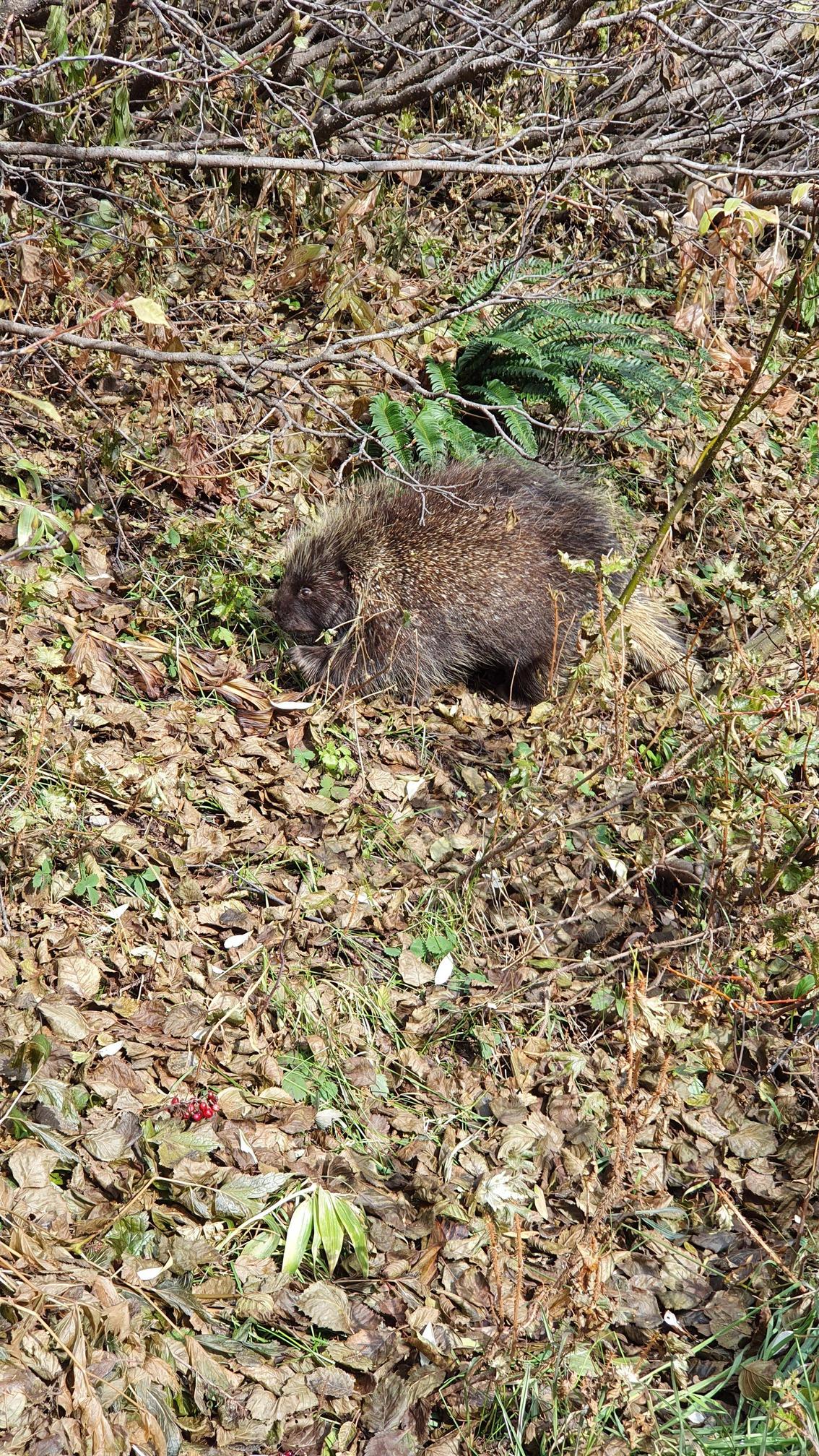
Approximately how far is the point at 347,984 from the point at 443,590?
1.97 metres

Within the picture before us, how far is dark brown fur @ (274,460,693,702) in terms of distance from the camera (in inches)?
200

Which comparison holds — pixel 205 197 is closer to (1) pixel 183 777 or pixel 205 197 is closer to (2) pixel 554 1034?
(1) pixel 183 777

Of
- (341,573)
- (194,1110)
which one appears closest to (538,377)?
(341,573)

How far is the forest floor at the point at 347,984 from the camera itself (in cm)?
290

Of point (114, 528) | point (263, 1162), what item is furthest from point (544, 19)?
point (263, 1162)

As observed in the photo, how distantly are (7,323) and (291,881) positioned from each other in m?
2.43

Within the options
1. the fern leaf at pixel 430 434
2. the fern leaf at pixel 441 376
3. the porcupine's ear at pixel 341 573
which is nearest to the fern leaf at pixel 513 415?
the fern leaf at pixel 441 376

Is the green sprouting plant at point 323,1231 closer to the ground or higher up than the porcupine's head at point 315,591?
closer to the ground

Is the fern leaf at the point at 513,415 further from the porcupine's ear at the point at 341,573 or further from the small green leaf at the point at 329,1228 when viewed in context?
the small green leaf at the point at 329,1228

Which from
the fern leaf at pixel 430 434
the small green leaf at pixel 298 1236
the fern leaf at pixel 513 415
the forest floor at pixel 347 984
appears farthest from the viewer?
the fern leaf at pixel 513 415

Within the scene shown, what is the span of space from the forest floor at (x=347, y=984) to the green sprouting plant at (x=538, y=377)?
300mm

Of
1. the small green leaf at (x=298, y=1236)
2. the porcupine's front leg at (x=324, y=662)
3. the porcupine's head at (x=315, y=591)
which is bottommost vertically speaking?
the small green leaf at (x=298, y=1236)

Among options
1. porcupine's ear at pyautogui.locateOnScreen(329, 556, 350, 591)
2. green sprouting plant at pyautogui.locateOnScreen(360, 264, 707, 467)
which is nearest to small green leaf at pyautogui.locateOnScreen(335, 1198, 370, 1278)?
porcupine's ear at pyautogui.locateOnScreen(329, 556, 350, 591)

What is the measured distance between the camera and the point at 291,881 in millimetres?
4195
